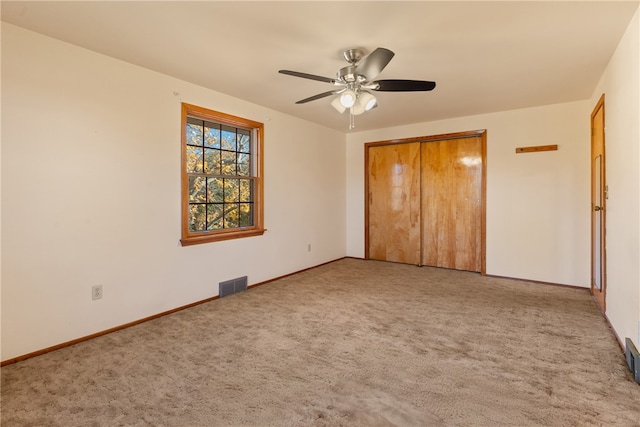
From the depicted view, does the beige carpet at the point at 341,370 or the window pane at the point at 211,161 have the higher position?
the window pane at the point at 211,161

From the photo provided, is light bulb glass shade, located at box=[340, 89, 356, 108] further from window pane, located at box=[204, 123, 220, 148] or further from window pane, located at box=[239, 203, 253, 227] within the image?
window pane, located at box=[239, 203, 253, 227]

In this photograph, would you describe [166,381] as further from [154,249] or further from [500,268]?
[500,268]

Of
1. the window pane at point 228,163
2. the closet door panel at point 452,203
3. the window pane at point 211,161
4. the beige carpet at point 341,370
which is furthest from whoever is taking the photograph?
the closet door panel at point 452,203

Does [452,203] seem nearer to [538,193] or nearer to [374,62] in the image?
[538,193]

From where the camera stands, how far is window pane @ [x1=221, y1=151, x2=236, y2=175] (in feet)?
13.0

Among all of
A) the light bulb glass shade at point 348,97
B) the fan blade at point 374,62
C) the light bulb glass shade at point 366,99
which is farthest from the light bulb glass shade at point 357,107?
the fan blade at point 374,62

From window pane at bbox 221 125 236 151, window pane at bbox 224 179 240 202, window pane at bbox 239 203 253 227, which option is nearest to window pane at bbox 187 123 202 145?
window pane at bbox 221 125 236 151

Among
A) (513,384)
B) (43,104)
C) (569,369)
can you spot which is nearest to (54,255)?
(43,104)

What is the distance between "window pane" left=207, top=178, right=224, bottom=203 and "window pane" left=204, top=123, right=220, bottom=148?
1.38ft

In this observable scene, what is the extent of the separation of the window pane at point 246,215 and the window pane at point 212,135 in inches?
33.2

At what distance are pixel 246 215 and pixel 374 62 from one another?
2.70 meters

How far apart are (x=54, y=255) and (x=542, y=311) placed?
14.8 feet

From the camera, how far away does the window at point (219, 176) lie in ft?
11.7

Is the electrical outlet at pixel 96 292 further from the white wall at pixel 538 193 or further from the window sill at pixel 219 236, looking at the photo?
the white wall at pixel 538 193
